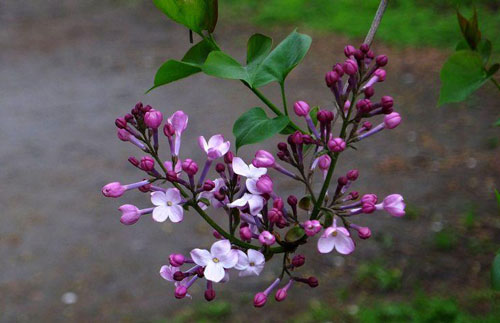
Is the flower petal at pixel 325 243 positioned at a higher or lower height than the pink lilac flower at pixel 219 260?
higher

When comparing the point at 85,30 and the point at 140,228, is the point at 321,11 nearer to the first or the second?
the point at 85,30

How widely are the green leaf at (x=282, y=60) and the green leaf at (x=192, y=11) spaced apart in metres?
0.08

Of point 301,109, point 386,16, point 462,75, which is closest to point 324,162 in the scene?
point 301,109

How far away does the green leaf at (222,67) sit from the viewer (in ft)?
2.39

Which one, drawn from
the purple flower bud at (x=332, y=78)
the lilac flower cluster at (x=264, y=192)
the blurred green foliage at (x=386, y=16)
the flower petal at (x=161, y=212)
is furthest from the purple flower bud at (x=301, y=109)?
the blurred green foliage at (x=386, y=16)

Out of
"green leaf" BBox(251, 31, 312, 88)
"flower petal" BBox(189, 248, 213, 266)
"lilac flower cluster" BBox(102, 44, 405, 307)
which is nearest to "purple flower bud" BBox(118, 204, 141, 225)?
"lilac flower cluster" BBox(102, 44, 405, 307)

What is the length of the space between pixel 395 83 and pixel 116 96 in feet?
8.32

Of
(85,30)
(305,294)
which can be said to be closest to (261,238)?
(305,294)

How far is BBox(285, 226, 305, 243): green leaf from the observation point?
0.77m

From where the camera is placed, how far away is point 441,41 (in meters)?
6.59

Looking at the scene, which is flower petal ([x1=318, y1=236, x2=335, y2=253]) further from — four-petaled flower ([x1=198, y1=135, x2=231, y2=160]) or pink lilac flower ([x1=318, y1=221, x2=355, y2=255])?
four-petaled flower ([x1=198, y1=135, x2=231, y2=160])

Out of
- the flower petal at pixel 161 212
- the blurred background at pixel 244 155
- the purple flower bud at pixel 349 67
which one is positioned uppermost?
the purple flower bud at pixel 349 67

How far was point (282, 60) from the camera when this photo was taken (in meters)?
0.81

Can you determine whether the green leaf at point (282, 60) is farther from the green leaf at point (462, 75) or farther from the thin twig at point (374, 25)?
the green leaf at point (462, 75)
